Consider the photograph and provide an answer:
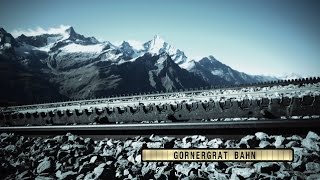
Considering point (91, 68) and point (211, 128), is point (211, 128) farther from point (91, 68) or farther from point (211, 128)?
point (91, 68)

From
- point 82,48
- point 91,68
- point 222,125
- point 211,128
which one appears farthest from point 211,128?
point 82,48

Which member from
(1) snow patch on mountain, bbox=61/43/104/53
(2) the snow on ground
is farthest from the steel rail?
(1) snow patch on mountain, bbox=61/43/104/53

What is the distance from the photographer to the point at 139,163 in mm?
5340

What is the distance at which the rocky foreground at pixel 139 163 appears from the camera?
435 centimetres

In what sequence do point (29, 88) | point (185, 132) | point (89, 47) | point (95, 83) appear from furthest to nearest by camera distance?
point (89, 47), point (95, 83), point (29, 88), point (185, 132)

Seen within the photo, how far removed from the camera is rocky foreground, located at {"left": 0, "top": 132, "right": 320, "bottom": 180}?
4.35 metres

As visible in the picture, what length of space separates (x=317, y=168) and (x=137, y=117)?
300 inches

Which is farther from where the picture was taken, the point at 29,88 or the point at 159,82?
the point at 159,82

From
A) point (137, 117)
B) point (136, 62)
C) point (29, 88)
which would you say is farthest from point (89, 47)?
point (137, 117)

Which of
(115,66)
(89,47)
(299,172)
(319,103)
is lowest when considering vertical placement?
(299,172)

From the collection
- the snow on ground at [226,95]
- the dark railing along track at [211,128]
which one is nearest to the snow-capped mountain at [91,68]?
the snow on ground at [226,95]

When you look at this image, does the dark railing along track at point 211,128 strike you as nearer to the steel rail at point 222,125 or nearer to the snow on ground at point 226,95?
the steel rail at point 222,125

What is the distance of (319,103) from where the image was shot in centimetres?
801

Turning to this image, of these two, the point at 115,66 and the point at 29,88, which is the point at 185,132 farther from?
the point at 115,66
